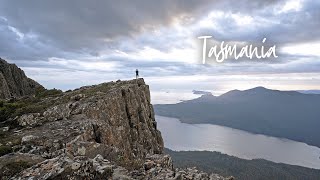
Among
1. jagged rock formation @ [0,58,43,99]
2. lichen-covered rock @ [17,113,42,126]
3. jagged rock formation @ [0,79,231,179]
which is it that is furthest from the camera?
jagged rock formation @ [0,58,43,99]

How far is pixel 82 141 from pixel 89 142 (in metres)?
1.06

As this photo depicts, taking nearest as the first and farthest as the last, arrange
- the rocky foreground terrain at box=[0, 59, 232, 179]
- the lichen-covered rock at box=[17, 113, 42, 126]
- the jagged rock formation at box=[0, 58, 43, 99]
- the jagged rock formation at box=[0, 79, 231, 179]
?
the jagged rock formation at box=[0, 79, 231, 179]
the rocky foreground terrain at box=[0, 59, 232, 179]
the lichen-covered rock at box=[17, 113, 42, 126]
the jagged rock formation at box=[0, 58, 43, 99]

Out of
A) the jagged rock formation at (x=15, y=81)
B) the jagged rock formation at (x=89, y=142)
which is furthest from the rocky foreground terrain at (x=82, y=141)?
the jagged rock formation at (x=15, y=81)

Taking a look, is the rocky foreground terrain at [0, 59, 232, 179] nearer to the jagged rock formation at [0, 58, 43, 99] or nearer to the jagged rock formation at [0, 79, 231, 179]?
the jagged rock formation at [0, 79, 231, 179]

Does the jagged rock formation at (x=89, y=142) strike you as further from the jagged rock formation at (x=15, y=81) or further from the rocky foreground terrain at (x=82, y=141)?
the jagged rock formation at (x=15, y=81)

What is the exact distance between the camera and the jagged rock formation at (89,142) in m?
14.5

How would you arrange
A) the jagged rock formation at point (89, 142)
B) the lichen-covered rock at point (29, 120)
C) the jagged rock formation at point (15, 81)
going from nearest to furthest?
the jagged rock formation at point (89, 142) → the lichen-covered rock at point (29, 120) → the jagged rock formation at point (15, 81)

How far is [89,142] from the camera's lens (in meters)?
19.7

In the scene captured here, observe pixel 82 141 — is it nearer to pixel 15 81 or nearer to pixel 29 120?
pixel 29 120

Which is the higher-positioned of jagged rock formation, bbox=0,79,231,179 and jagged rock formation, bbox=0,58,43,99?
jagged rock formation, bbox=0,58,43,99

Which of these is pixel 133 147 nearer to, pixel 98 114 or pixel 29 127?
pixel 98 114

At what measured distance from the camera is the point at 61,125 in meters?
27.2

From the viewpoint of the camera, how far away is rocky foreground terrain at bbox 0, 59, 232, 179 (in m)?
14.6

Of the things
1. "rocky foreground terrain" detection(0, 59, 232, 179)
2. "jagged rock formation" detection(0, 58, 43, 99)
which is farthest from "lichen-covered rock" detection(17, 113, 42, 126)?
"jagged rock formation" detection(0, 58, 43, 99)
